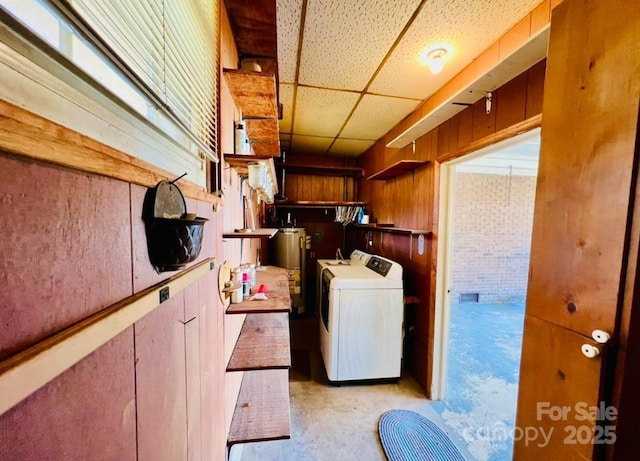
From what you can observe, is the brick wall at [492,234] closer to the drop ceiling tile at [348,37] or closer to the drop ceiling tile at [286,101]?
the drop ceiling tile at [286,101]

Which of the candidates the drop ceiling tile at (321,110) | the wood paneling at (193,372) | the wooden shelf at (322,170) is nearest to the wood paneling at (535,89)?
the drop ceiling tile at (321,110)

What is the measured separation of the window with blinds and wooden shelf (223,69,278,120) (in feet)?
0.56

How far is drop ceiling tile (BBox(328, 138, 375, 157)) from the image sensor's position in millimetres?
3475

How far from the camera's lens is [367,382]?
2510 millimetres

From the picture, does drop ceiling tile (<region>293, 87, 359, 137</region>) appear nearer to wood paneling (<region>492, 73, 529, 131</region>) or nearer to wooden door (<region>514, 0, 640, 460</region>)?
wood paneling (<region>492, 73, 529, 131</region>)

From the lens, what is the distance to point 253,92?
1320 millimetres

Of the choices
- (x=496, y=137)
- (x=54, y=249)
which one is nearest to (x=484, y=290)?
(x=496, y=137)

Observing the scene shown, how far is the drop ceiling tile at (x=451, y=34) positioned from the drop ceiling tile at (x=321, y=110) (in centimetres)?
40

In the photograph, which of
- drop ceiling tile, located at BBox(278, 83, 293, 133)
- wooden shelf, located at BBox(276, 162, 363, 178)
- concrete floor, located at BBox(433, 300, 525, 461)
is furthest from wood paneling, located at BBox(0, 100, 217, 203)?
wooden shelf, located at BBox(276, 162, 363, 178)

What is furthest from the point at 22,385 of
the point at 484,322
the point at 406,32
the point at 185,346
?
the point at 484,322

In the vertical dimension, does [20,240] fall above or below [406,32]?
below

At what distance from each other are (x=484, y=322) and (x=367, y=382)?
2.60 m

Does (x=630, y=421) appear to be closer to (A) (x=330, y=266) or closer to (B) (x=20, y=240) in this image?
(B) (x=20, y=240)

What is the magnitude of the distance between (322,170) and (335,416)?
3.26 m
